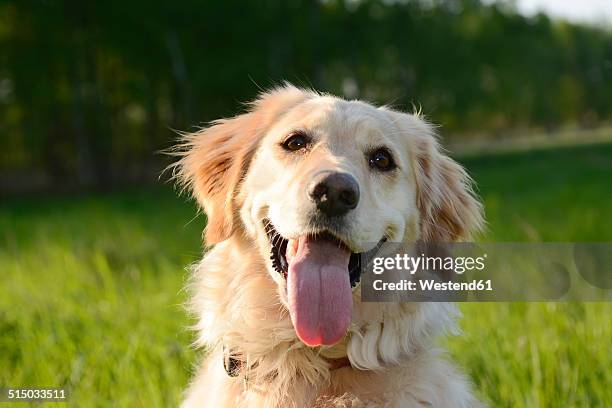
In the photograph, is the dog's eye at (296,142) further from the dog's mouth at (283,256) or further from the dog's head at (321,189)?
the dog's mouth at (283,256)

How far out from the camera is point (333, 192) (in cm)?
261

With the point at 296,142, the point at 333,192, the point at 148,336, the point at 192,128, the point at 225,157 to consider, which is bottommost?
the point at 333,192

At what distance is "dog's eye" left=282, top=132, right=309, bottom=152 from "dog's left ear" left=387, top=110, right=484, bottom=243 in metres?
0.52

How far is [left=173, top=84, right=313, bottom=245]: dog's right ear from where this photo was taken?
3.18 meters

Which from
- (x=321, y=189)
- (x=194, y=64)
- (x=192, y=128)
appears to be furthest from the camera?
(x=194, y=64)

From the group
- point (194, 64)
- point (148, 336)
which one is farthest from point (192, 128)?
point (194, 64)

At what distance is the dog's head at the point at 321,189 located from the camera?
267 centimetres

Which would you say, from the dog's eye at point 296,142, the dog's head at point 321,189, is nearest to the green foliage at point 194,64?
the dog's head at point 321,189

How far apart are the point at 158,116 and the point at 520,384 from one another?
29.2m

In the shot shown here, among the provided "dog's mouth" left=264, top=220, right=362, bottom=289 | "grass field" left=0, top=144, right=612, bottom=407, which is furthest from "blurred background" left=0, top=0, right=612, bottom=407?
"dog's mouth" left=264, top=220, right=362, bottom=289

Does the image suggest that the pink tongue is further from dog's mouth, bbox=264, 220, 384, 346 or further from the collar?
the collar

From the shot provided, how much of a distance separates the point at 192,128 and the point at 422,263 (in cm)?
930

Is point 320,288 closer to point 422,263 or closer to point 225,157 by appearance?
point 422,263

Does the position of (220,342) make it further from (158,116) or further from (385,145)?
(158,116)
